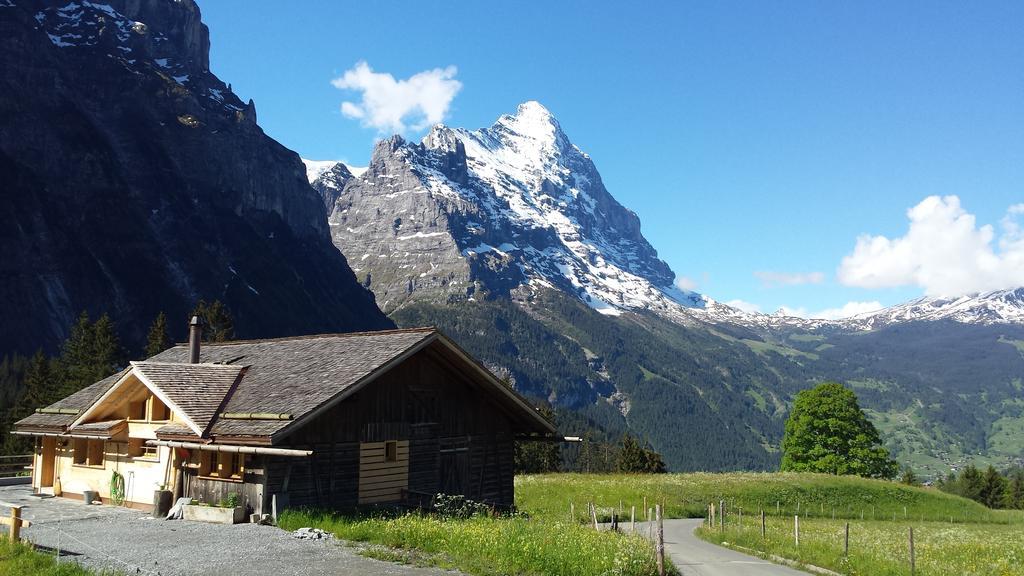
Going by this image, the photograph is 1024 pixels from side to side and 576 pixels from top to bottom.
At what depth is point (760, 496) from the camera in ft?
188

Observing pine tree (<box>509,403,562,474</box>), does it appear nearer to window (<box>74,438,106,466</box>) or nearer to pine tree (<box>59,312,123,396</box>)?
pine tree (<box>59,312,123,396</box>)

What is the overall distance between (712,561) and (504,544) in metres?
10.1

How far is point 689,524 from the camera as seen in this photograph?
137 ft

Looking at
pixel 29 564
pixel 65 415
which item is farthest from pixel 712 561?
pixel 65 415

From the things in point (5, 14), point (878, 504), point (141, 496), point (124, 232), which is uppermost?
point (5, 14)

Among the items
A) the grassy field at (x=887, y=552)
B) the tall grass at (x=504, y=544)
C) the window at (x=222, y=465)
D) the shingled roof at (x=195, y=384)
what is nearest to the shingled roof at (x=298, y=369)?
the shingled roof at (x=195, y=384)

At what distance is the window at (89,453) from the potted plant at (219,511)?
703cm

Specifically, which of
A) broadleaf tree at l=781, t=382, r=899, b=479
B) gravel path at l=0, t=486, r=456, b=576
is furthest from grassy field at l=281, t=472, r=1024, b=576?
broadleaf tree at l=781, t=382, r=899, b=479

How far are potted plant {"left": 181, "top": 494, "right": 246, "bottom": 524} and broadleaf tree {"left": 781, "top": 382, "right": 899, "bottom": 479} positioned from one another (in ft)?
231

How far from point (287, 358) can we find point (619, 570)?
1851cm

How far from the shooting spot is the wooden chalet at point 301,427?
80.9 feet

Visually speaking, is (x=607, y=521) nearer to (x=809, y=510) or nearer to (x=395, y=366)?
(x=395, y=366)

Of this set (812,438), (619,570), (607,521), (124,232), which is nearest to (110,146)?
(124,232)

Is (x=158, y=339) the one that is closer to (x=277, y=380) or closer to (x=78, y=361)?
(x=78, y=361)
